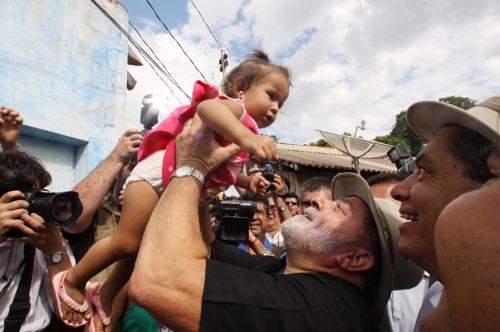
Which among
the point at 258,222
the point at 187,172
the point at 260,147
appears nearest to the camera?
the point at 260,147

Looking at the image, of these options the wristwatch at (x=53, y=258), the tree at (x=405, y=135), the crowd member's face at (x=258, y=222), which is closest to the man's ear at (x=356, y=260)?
the wristwatch at (x=53, y=258)

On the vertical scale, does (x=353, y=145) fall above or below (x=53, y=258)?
above

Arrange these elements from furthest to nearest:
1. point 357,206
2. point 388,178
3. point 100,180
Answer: point 388,178
point 100,180
point 357,206

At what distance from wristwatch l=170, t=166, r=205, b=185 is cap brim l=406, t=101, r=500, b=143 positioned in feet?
3.27

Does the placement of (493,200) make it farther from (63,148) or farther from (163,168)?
(63,148)

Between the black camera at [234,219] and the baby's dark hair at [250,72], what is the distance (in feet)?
2.84

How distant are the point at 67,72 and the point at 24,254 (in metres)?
4.86

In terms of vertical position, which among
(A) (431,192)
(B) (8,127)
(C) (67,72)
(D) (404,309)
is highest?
(C) (67,72)

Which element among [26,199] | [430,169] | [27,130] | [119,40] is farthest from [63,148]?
[430,169]

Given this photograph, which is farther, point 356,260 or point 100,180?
point 100,180

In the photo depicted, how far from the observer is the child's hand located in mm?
1303

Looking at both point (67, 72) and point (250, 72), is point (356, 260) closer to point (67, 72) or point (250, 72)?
point (250, 72)

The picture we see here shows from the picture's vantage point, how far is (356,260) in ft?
Result: 5.37

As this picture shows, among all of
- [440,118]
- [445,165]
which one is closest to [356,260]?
[445,165]
